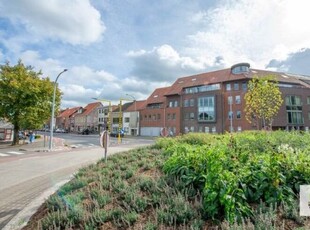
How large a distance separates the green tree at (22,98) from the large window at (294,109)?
42633mm

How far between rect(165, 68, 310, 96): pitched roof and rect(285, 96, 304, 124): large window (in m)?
3.84

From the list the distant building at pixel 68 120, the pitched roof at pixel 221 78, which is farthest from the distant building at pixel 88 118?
the pitched roof at pixel 221 78

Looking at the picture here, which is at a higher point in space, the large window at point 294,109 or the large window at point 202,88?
the large window at point 202,88

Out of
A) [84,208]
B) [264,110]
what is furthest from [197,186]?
[264,110]

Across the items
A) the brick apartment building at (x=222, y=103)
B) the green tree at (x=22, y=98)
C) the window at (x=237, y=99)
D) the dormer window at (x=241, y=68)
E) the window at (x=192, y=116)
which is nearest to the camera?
the green tree at (x=22, y=98)

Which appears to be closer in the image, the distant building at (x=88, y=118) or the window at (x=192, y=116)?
the window at (x=192, y=116)

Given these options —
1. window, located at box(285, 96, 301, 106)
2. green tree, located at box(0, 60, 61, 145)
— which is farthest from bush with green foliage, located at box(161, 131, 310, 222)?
window, located at box(285, 96, 301, 106)

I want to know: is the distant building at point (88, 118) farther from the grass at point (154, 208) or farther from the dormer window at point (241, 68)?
the grass at point (154, 208)

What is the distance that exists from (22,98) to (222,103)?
37065 millimetres

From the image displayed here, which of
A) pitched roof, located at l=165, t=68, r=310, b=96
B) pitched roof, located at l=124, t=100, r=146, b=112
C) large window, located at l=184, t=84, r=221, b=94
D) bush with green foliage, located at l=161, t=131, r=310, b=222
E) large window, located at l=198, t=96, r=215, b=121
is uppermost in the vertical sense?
pitched roof, located at l=165, t=68, r=310, b=96

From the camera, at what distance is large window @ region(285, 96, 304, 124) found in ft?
159

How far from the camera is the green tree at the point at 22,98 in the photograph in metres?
28.5

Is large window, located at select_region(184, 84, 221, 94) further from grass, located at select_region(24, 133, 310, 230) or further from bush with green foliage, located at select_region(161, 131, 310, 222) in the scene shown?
bush with green foliage, located at select_region(161, 131, 310, 222)

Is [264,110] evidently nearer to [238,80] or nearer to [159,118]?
[238,80]
